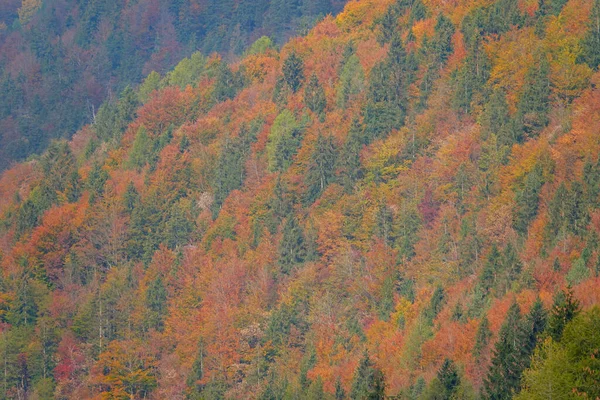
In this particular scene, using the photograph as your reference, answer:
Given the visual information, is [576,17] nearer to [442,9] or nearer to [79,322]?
[442,9]

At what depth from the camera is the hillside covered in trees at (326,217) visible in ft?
294

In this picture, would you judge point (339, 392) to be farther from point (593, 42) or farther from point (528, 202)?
point (593, 42)

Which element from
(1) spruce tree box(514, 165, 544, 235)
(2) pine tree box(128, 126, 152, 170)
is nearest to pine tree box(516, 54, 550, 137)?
(1) spruce tree box(514, 165, 544, 235)

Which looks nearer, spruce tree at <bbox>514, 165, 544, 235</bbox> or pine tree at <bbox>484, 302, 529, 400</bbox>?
pine tree at <bbox>484, 302, 529, 400</bbox>

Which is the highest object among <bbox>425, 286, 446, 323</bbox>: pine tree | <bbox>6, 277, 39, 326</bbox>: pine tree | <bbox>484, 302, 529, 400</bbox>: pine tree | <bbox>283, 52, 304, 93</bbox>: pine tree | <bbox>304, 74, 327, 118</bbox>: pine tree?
<bbox>283, 52, 304, 93</bbox>: pine tree

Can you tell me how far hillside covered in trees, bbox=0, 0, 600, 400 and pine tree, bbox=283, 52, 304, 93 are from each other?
0.66 feet

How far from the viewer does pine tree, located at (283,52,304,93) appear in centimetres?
12850

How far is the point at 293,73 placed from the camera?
129 metres

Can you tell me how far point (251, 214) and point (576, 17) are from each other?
33860mm

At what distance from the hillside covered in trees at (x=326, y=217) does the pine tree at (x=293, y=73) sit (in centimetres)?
20

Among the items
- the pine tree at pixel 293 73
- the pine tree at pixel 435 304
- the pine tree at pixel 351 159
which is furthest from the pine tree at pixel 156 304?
the pine tree at pixel 435 304

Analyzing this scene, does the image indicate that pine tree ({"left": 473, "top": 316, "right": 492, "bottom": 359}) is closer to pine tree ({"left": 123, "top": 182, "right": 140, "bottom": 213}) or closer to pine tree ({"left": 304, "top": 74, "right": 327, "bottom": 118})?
pine tree ({"left": 304, "top": 74, "right": 327, "bottom": 118})

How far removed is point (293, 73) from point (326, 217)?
23641mm

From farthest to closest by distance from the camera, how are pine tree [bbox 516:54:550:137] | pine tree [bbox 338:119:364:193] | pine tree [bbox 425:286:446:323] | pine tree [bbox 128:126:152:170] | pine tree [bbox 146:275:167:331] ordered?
pine tree [bbox 128:126:152:170] < pine tree [bbox 338:119:364:193] < pine tree [bbox 146:275:167:331] < pine tree [bbox 516:54:550:137] < pine tree [bbox 425:286:446:323]
